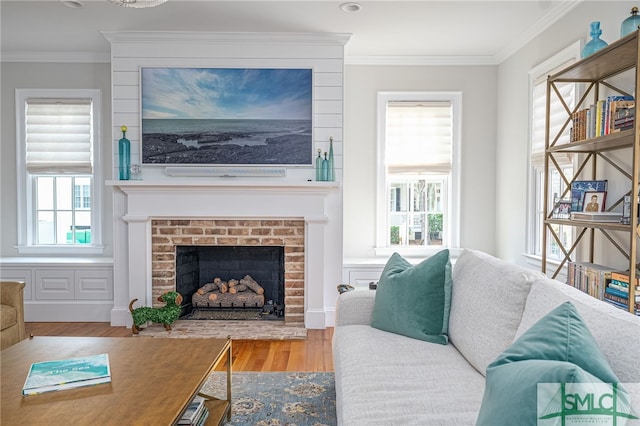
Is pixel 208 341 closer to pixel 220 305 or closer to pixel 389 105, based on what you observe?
pixel 220 305

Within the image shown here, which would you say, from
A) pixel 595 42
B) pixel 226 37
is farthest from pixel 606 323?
pixel 226 37

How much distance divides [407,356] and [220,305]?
266cm

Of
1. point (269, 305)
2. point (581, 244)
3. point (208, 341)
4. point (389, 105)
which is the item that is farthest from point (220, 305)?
point (581, 244)

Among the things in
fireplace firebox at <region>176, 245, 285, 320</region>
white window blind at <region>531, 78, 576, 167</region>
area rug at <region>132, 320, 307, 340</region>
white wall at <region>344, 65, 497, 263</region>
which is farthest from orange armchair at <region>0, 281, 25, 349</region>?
white window blind at <region>531, 78, 576, 167</region>

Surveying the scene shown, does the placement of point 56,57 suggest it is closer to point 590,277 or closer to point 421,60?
point 421,60

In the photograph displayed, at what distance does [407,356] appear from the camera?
6.64 ft

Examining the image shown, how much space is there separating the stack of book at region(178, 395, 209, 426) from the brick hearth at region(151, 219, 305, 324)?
1.96 meters

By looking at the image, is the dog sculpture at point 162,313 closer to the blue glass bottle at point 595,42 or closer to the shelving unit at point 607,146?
the shelving unit at point 607,146

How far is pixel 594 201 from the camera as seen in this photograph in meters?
2.81

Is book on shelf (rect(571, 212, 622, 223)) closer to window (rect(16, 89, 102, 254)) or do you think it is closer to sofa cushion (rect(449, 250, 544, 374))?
sofa cushion (rect(449, 250, 544, 374))

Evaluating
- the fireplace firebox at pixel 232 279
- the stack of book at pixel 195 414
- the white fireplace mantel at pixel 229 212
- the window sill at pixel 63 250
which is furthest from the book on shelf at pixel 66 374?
the window sill at pixel 63 250

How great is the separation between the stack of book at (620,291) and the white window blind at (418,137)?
2265 millimetres

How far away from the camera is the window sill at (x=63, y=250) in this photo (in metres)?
4.52

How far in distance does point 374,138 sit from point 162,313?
104 inches
